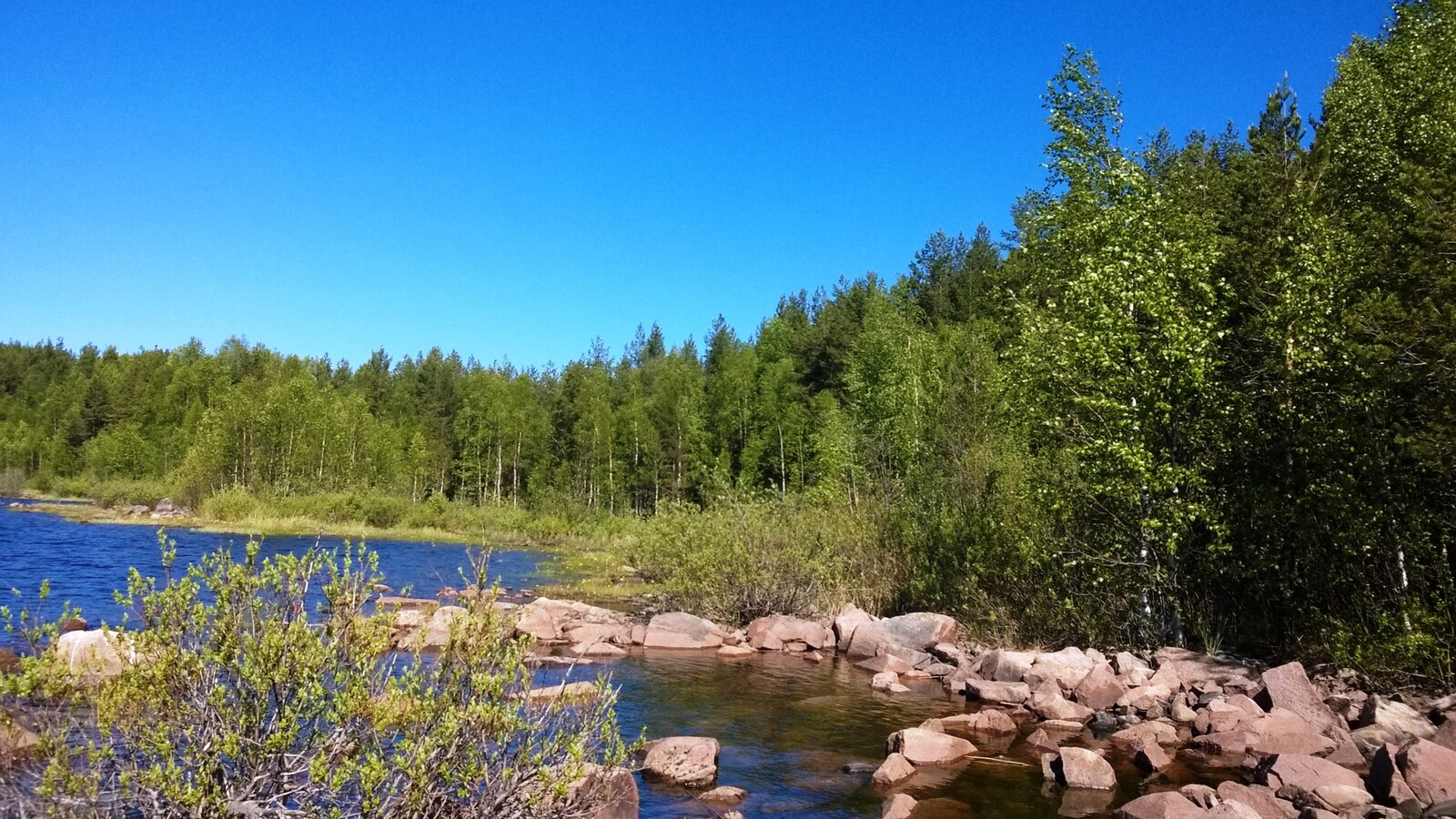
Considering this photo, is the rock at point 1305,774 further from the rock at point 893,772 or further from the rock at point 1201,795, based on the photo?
the rock at point 893,772

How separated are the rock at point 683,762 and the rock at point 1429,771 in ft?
24.2

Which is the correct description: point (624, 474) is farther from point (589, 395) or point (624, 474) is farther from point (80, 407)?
point (80, 407)

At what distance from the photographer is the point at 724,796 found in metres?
10.6

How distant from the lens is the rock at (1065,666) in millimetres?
16094

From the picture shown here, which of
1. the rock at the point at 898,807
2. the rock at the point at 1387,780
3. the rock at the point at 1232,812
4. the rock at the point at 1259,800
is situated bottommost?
the rock at the point at 898,807

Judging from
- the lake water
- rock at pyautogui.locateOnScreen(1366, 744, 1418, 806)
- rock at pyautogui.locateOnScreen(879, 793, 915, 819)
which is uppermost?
rock at pyautogui.locateOnScreen(1366, 744, 1418, 806)

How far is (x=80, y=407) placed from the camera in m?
92.9

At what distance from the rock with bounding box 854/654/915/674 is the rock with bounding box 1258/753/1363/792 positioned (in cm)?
838

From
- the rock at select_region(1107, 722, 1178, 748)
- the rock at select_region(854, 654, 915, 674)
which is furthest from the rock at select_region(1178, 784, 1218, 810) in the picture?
the rock at select_region(854, 654, 915, 674)

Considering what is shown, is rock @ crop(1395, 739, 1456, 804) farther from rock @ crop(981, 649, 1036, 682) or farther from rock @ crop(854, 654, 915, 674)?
rock @ crop(854, 654, 915, 674)

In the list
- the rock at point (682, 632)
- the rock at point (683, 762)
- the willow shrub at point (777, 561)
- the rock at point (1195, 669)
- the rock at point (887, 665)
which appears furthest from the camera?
the willow shrub at point (777, 561)

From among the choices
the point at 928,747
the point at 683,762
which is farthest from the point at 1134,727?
the point at 683,762

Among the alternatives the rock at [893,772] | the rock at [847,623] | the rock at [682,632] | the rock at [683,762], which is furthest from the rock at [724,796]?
the rock at [847,623]

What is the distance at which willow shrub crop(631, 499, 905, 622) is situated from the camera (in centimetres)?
2350
